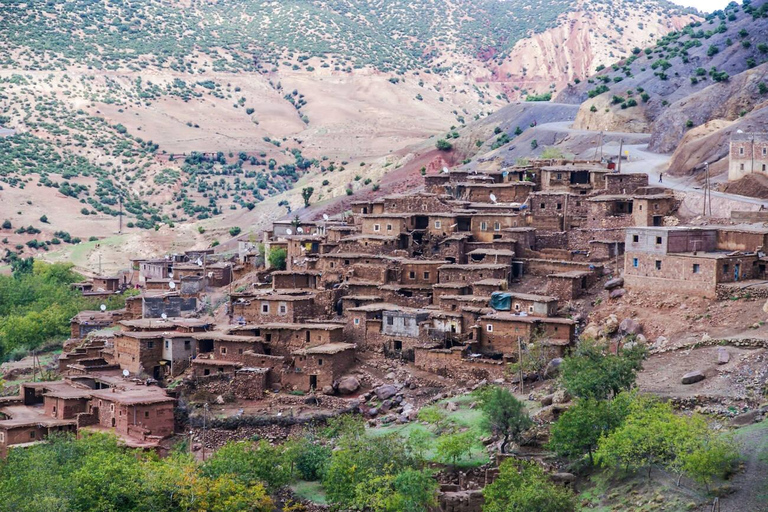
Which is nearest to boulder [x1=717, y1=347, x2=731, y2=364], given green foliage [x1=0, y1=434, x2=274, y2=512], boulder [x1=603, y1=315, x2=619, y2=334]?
boulder [x1=603, y1=315, x2=619, y2=334]

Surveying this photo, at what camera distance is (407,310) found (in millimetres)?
43156

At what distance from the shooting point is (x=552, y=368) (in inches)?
1522

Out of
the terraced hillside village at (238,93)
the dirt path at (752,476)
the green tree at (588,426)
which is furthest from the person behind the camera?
the terraced hillside village at (238,93)

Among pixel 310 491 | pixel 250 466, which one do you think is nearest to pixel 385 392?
pixel 310 491

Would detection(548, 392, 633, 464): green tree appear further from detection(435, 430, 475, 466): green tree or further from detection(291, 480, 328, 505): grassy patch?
detection(291, 480, 328, 505): grassy patch

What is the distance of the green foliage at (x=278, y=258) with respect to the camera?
53.0 metres

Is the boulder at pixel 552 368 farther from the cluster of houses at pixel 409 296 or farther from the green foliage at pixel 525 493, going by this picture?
the green foliage at pixel 525 493

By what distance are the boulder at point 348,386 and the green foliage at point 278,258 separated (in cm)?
Answer: 1257

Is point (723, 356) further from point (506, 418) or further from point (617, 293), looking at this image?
point (617, 293)

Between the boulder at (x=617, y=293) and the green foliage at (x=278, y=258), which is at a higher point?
the green foliage at (x=278, y=258)

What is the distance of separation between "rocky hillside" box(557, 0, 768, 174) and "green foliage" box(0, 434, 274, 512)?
91.4 ft

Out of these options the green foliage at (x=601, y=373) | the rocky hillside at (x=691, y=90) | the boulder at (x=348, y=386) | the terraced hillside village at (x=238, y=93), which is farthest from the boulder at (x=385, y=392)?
the terraced hillside village at (x=238, y=93)

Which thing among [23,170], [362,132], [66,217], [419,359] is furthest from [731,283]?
[362,132]

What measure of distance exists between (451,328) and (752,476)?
15.1 meters
